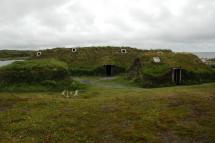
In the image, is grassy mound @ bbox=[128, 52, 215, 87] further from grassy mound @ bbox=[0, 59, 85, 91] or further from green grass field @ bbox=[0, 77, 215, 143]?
green grass field @ bbox=[0, 77, 215, 143]

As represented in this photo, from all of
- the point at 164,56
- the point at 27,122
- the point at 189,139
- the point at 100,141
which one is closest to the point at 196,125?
the point at 189,139

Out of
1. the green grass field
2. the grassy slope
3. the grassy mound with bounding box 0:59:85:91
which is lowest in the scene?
the green grass field

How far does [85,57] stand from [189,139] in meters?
47.6

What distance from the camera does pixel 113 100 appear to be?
26.9 meters

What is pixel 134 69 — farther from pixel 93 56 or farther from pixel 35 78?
pixel 35 78

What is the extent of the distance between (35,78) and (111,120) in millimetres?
21242

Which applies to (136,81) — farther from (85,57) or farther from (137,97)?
(85,57)

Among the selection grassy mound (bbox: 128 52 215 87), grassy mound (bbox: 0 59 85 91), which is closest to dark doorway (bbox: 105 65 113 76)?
grassy mound (bbox: 128 52 215 87)

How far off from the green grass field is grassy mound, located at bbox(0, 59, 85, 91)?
A: 1082 cm

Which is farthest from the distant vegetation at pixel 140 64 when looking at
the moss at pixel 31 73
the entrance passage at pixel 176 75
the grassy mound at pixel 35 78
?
the moss at pixel 31 73

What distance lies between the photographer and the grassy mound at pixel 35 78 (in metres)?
38.3

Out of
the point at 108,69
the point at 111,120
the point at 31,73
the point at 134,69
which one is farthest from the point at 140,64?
the point at 111,120

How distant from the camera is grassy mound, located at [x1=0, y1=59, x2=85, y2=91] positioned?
126ft

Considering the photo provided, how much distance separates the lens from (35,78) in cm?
3944
